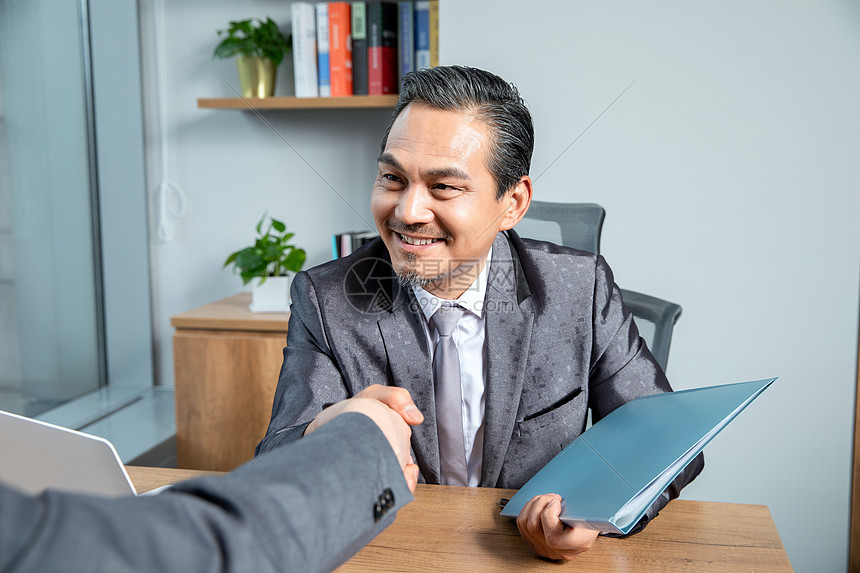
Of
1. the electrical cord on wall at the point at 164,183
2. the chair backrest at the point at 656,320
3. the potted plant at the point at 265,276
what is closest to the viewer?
the chair backrest at the point at 656,320

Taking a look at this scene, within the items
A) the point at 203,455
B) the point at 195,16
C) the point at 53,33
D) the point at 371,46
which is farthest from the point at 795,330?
the point at 53,33

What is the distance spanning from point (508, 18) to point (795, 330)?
1230mm

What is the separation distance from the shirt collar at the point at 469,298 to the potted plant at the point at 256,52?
4.82 feet

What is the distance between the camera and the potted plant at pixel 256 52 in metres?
2.29

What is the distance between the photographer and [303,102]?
88.1 inches

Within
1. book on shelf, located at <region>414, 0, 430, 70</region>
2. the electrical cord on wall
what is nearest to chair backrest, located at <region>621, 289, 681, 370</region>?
book on shelf, located at <region>414, 0, 430, 70</region>

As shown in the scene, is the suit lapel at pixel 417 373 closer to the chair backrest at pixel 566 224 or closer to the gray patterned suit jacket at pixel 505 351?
the gray patterned suit jacket at pixel 505 351

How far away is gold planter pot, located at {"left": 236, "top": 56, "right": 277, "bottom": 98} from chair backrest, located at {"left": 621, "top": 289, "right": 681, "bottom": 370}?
1.58 m

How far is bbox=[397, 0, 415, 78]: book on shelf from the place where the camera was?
218 centimetres

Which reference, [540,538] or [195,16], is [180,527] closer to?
[540,538]

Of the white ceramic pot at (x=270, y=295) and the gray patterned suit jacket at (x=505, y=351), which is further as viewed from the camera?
the white ceramic pot at (x=270, y=295)

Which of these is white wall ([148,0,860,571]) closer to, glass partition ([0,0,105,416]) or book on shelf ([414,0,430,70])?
book on shelf ([414,0,430,70])

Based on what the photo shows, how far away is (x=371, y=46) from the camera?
2.20m

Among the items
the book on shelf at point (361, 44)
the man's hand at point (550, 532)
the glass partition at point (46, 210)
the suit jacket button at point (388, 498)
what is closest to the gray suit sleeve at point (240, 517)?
the suit jacket button at point (388, 498)
